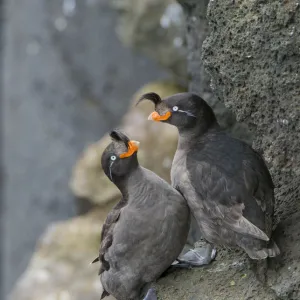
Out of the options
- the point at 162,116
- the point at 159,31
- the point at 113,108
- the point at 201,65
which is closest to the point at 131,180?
the point at 162,116

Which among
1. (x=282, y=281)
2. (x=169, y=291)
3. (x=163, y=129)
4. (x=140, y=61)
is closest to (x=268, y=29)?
(x=282, y=281)

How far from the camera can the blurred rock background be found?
7.14 ft

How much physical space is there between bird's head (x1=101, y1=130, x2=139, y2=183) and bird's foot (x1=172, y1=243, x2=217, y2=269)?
415 mm

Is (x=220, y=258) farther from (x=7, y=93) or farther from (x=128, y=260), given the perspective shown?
(x=7, y=93)

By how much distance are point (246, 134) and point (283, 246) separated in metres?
0.87

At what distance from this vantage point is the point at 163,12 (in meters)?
4.56

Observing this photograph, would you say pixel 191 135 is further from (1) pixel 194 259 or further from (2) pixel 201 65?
(2) pixel 201 65

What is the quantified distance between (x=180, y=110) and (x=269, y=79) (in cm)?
35

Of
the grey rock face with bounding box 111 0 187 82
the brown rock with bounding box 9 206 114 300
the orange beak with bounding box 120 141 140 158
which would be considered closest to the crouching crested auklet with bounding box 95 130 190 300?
the orange beak with bounding box 120 141 140 158

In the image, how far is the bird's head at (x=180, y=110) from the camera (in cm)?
235

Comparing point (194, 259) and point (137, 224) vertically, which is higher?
point (137, 224)

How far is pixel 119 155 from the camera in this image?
7.30 feet


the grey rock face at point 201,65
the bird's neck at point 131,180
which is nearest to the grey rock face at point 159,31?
the grey rock face at point 201,65

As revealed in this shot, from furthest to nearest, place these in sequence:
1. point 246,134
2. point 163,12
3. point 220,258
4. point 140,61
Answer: point 140,61 < point 163,12 < point 246,134 < point 220,258
